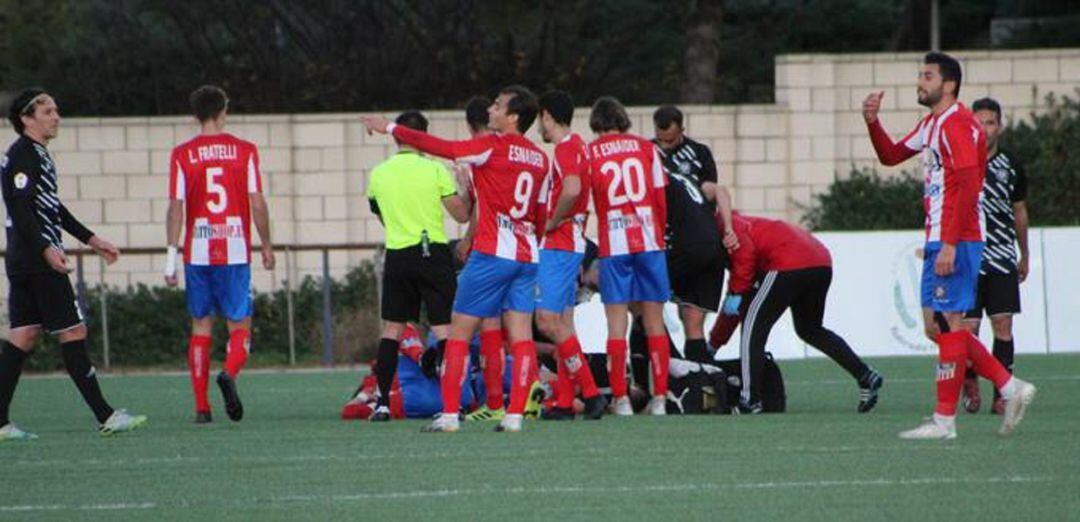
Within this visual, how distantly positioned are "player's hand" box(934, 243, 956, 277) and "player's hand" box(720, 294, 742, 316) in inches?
136

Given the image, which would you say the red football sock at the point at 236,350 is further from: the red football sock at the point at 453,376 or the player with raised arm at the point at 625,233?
the player with raised arm at the point at 625,233

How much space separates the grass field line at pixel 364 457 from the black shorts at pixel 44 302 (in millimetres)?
1606

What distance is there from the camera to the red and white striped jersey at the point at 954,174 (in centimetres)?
1095

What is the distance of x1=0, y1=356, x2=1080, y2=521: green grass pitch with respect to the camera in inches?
344

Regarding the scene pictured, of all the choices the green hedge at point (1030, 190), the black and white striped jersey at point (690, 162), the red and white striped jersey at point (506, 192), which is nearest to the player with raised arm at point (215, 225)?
the red and white striped jersey at point (506, 192)

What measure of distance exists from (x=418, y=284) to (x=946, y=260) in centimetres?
417

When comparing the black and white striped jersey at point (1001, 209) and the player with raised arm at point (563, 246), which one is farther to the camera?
the black and white striped jersey at point (1001, 209)

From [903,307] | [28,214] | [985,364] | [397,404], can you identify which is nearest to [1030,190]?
[903,307]

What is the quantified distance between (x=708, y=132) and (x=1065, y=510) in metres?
16.4

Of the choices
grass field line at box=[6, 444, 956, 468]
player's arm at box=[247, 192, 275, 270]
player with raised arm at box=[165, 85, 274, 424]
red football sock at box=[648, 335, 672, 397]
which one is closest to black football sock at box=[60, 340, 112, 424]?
player with raised arm at box=[165, 85, 274, 424]

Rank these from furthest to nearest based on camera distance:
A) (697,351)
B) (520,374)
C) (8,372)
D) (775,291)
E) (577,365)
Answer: (697,351)
(775,291)
(577,365)
(8,372)
(520,374)

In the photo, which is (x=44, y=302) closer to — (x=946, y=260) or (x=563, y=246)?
(x=563, y=246)

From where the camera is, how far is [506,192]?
1217 cm

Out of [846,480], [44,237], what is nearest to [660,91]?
[44,237]
